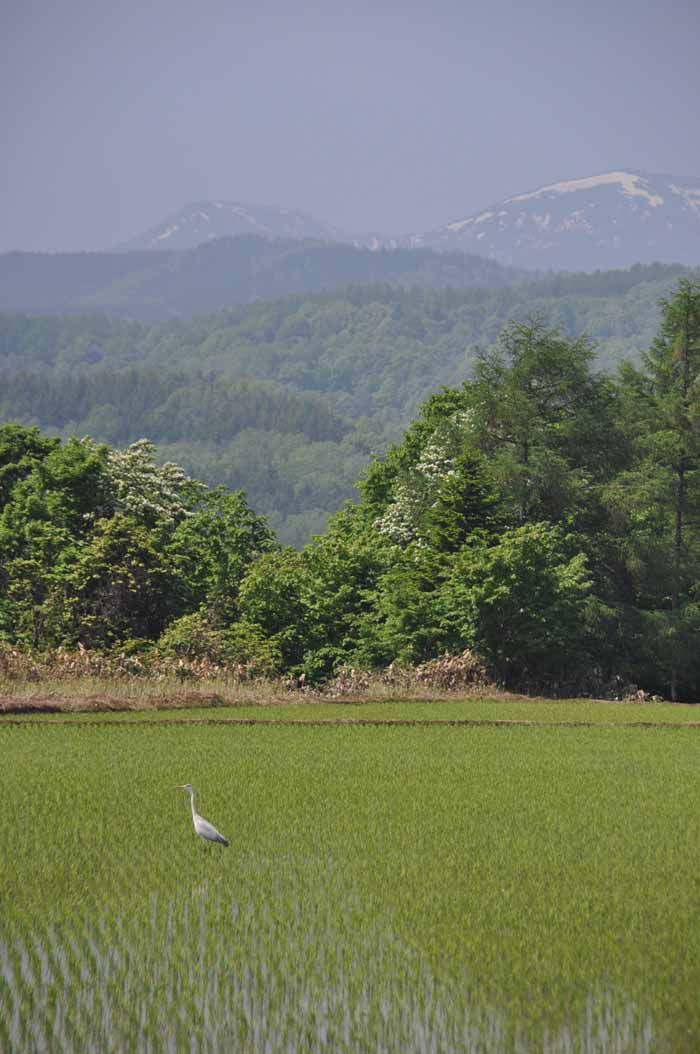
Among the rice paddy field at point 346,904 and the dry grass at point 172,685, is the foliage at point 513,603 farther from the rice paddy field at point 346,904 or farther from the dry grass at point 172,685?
the rice paddy field at point 346,904

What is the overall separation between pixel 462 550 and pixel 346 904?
2540 cm

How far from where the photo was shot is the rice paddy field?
7.83 metres

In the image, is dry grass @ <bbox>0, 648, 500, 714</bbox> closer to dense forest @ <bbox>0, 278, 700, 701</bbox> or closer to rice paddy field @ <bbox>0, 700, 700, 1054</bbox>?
dense forest @ <bbox>0, 278, 700, 701</bbox>

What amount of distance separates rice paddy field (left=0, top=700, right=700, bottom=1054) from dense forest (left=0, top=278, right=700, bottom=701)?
1524 centimetres

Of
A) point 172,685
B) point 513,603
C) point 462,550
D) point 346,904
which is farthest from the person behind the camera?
point 462,550

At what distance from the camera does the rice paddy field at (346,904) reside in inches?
308

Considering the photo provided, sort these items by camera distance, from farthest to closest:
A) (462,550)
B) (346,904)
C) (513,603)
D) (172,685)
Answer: (462,550)
(513,603)
(172,685)
(346,904)

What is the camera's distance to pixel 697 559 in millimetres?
41031

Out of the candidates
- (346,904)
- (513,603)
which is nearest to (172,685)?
(513,603)

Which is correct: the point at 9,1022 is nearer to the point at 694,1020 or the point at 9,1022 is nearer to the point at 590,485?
the point at 694,1020

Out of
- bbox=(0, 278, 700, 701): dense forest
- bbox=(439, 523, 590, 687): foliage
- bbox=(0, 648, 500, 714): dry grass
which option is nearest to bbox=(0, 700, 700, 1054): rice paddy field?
bbox=(0, 648, 500, 714): dry grass

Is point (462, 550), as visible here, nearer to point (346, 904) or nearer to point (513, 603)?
point (513, 603)

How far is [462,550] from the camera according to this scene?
116ft

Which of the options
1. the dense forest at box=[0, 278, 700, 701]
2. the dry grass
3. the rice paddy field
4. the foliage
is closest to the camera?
the rice paddy field
